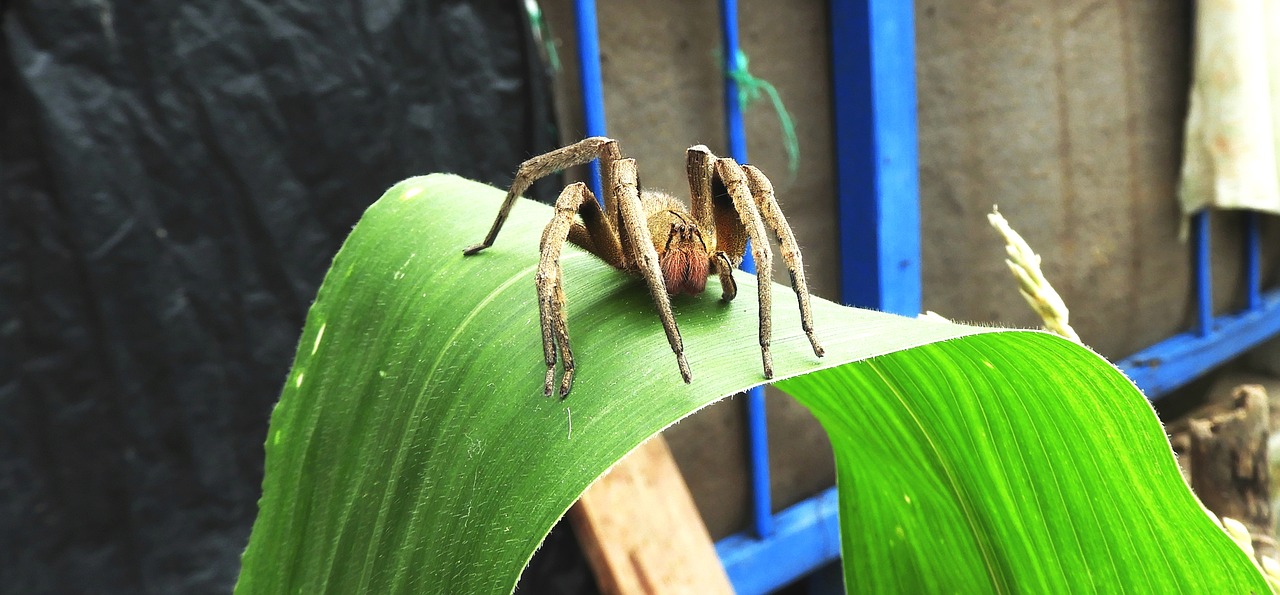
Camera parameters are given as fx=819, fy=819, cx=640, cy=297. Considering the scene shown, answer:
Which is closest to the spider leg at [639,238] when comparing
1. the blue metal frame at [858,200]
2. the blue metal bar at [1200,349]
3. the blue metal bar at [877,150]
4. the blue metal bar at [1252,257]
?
the blue metal frame at [858,200]

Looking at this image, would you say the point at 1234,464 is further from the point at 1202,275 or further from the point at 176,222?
the point at 176,222

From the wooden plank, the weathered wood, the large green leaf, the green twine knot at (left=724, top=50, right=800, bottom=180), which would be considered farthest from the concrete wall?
the large green leaf

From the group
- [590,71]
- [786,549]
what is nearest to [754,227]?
[590,71]

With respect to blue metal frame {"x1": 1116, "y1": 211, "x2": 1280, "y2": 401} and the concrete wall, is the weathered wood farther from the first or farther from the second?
blue metal frame {"x1": 1116, "y1": 211, "x2": 1280, "y2": 401}

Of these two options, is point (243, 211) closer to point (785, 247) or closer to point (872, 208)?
point (785, 247)

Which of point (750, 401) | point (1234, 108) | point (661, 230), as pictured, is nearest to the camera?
point (661, 230)

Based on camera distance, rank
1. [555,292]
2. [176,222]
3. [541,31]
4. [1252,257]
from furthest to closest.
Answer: [1252,257] < [541,31] < [176,222] < [555,292]

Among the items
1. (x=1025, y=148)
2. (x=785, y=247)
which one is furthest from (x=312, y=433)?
(x=1025, y=148)
